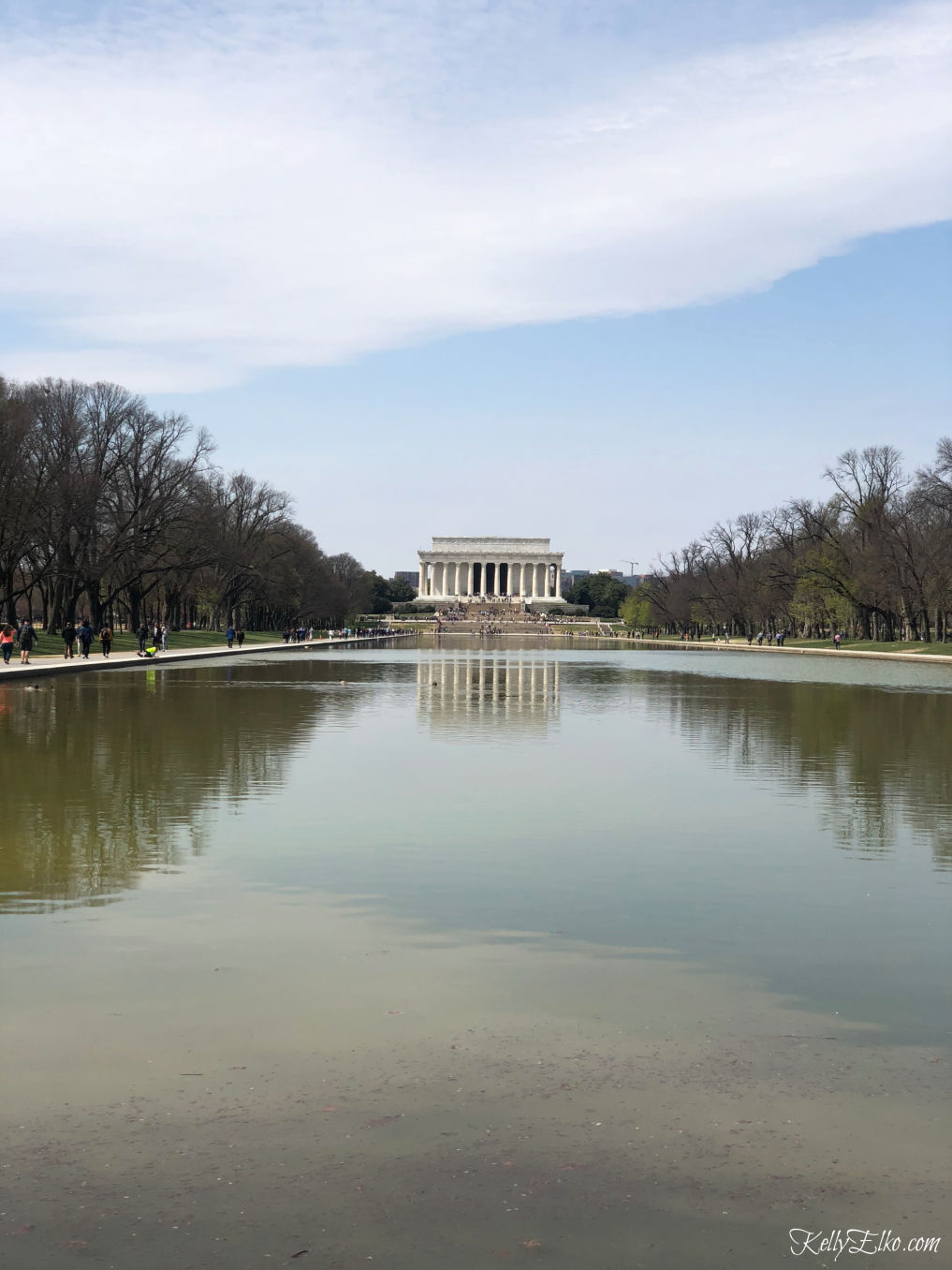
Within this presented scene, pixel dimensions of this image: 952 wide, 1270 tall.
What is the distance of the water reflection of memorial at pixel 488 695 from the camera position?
88.3 ft

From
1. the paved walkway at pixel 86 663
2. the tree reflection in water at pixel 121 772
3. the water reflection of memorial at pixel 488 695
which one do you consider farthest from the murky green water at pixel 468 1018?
the paved walkway at pixel 86 663

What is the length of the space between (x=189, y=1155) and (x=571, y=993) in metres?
2.79

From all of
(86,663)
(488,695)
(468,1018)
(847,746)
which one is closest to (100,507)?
(86,663)

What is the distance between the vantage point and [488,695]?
3572 cm

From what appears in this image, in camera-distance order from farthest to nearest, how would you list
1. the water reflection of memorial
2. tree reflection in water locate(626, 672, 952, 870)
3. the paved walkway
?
the paved walkway < the water reflection of memorial < tree reflection in water locate(626, 672, 952, 870)

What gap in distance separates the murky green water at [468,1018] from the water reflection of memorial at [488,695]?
9731 mm

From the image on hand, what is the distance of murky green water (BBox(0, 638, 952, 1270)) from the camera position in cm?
479

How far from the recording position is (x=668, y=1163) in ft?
17.0

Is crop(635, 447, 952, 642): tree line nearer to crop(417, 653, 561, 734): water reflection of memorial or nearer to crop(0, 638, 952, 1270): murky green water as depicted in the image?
crop(417, 653, 561, 734): water reflection of memorial

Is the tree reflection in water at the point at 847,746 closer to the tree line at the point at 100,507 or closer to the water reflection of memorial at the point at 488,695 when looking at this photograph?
the water reflection of memorial at the point at 488,695

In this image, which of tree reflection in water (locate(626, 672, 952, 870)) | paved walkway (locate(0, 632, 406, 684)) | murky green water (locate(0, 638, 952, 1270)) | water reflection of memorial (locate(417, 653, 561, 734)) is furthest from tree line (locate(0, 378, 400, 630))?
murky green water (locate(0, 638, 952, 1270))

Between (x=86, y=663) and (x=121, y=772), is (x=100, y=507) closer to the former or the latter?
(x=86, y=663)

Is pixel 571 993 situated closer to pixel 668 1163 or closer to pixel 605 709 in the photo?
pixel 668 1163

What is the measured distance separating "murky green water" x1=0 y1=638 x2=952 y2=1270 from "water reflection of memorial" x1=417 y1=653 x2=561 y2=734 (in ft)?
31.9
